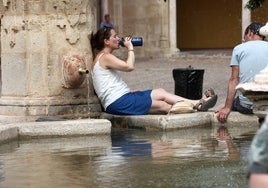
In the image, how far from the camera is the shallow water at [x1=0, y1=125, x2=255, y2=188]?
6.73 metres

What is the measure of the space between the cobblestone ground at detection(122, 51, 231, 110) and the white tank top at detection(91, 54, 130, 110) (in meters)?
1.76

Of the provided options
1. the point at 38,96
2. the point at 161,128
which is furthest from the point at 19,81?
the point at 161,128

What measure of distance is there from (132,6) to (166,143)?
76.1 ft

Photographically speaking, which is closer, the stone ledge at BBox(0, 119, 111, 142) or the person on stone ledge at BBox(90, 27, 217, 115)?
the stone ledge at BBox(0, 119, 111, 142)

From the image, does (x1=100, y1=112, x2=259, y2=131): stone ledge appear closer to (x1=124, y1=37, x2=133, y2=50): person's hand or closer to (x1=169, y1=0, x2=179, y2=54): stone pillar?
(x1=124, y1=37, x2=133, y2=50): person's hand

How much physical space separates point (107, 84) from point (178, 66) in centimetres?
1575

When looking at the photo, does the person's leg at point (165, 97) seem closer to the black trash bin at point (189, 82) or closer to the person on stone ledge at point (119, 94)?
the person on stone ledge at point (119, 94)

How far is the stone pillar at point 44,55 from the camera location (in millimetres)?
10430

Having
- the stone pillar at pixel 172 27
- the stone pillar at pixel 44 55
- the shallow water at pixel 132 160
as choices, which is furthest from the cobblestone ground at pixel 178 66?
the shallow water at pixel 132 160

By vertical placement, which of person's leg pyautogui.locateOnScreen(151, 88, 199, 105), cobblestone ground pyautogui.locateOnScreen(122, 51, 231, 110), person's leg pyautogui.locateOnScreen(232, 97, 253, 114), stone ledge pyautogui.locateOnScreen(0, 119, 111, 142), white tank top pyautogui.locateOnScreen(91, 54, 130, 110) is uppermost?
white tank top pyautogui.locateOnScreen(91, 54, 130, 110)

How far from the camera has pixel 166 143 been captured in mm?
8836

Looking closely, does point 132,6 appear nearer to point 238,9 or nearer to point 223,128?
point 238,9

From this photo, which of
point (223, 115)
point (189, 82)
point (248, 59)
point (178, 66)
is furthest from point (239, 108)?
point (178, 66)

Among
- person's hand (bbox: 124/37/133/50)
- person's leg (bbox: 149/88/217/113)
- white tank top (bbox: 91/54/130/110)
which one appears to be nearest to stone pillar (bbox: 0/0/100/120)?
white tank top (bbox: 91/54/130/110)
